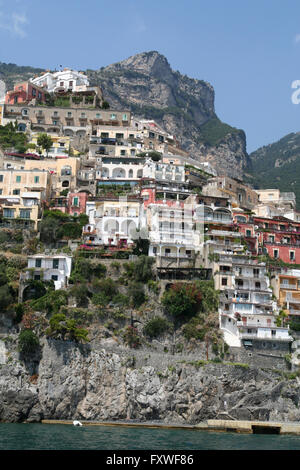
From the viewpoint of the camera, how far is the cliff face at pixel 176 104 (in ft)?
518

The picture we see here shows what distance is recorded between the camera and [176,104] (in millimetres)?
177250

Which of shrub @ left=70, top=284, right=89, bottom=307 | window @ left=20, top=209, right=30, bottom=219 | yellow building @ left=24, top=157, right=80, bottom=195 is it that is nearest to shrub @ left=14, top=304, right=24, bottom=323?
shrub @ left=70, top=284, right=89, bottom=307

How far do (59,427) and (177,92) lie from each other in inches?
5876

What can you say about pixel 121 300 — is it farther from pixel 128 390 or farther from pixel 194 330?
pixel 128 390

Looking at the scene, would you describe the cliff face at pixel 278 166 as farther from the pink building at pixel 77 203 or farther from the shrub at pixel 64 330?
the shrub at pixel 64 330

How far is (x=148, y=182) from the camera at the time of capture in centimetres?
7775

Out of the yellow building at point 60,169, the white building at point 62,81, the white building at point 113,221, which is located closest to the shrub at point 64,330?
the white building at point 113,221

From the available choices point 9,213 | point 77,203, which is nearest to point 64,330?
point 9,213

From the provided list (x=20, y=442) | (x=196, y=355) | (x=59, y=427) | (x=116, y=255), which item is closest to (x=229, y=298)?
(x=196, y=355)

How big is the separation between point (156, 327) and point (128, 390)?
23.2ft

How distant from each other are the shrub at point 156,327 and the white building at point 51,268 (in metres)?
9.71

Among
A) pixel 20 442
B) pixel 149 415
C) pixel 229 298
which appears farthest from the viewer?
pixel 229 298

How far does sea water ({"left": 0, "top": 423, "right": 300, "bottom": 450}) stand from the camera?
3653 cm

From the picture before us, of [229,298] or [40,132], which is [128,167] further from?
[229,298]
